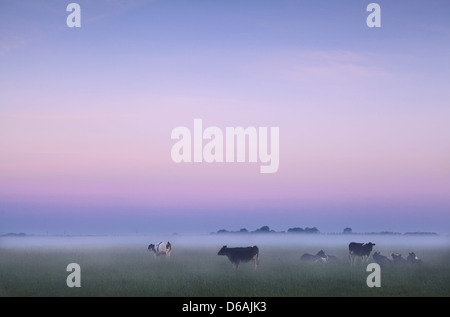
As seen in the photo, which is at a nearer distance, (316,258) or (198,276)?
(198,276)

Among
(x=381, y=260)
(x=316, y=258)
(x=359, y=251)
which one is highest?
(x=359, y=251)

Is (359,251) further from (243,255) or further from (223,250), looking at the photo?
(223,250)

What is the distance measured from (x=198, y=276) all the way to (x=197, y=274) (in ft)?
1.09

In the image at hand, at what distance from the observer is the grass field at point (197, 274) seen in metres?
13.4

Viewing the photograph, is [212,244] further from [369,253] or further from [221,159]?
[221,159]

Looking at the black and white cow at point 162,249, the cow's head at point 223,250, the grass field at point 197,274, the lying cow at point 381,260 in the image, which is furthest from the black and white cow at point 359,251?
the black and white cow at point 162,249

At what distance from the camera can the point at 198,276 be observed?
15.1 metres

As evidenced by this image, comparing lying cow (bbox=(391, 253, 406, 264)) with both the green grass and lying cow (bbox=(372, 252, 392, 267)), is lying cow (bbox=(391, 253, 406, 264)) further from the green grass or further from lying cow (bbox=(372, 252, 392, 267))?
the green grass

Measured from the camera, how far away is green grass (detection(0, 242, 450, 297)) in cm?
1339

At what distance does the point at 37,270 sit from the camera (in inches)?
612

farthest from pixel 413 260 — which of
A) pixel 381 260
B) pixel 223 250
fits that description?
pixel 223 250
